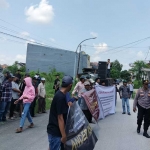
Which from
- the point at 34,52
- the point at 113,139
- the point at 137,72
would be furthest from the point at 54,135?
the point at 137,72

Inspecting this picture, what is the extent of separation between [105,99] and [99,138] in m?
3.43

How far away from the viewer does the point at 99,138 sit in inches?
241

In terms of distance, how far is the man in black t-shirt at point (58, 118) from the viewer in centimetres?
298

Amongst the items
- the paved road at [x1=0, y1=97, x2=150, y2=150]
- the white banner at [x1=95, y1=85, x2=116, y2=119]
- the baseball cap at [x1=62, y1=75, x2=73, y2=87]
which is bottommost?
the paved road at [x1=0, y1=97, x2=150, y2=150]

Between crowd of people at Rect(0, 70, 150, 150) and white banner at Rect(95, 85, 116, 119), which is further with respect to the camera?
white banner at Rect(95, 85, 116, 119)

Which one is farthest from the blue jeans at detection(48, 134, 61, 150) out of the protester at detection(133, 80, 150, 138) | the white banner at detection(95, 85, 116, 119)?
the white banner at detection(95, 85, 116, 119)

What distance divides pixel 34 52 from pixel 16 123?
41034 millimetres

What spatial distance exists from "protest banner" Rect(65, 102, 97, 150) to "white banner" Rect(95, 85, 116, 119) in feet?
15.8

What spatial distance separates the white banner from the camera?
28.4 feet

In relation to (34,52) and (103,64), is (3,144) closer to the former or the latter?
(103,64)

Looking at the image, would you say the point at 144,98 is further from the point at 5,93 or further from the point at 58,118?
the point at 5,93

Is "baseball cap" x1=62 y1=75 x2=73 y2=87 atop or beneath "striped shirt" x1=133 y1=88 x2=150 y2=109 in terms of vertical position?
atop

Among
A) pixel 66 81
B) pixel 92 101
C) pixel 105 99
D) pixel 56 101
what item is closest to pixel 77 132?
pixel 56 101

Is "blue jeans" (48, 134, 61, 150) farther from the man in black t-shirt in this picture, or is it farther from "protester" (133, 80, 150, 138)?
"protester" (133, 80, 150, 138)
